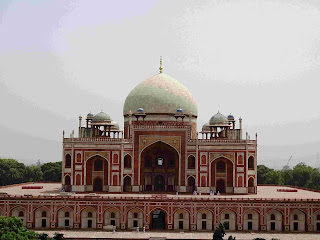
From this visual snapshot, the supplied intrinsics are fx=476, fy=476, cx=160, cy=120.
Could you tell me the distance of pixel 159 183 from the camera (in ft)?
190

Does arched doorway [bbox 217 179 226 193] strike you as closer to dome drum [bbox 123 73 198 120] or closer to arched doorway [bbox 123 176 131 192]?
arched doorway [bbox 123 176 131 192]

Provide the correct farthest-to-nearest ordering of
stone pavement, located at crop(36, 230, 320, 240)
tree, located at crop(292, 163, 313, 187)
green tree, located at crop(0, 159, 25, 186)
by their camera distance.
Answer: green tree, located at crop(0, 159, 25, 186)
tree, located at crop(292, 163, 313, 187)
stone pavement, located at crop(36, 230, 320, 240)

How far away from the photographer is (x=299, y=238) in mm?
42969

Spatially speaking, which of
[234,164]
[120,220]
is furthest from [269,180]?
[120,220]

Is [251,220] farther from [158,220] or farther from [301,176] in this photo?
[301,176]

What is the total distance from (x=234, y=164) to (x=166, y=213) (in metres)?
11.7

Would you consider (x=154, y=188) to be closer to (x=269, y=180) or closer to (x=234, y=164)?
(x=234, y=164)

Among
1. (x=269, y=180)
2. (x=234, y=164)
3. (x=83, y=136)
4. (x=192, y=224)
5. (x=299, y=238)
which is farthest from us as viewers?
(x=269, y=180)

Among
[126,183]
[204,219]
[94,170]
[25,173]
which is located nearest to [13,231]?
[204,219]

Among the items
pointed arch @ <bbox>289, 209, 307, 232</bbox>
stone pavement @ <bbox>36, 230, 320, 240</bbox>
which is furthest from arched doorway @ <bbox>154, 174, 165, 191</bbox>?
pointed arch @ <bbox>289, 209, 307, 232</bbox>

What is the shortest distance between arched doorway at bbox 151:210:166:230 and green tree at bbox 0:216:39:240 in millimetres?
14860

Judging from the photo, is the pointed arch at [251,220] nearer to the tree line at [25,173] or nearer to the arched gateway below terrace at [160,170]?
the arched gateway below terrace at [160,170]

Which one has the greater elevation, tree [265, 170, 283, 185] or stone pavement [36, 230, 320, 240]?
tree [265, 170, 283, 185]

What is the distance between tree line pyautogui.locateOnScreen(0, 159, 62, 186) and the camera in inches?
3300
